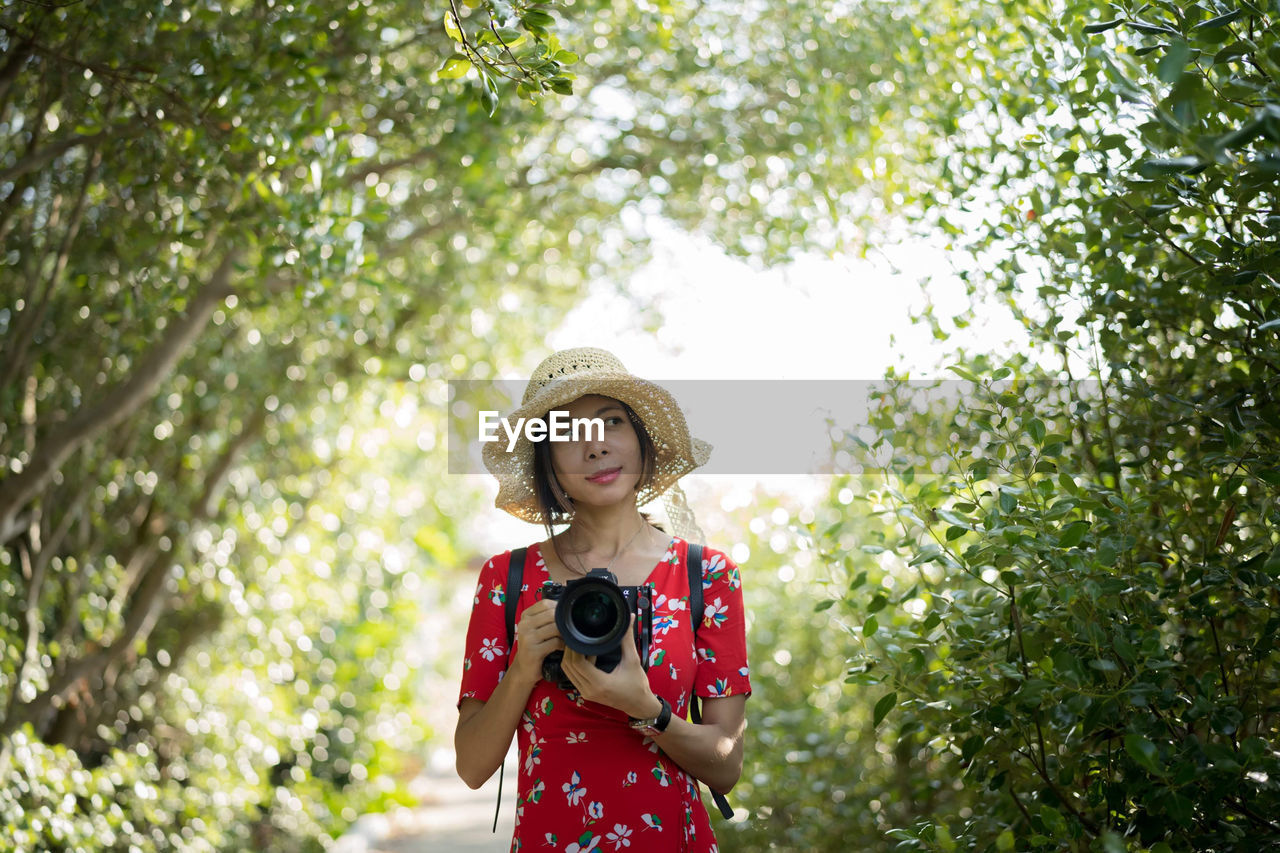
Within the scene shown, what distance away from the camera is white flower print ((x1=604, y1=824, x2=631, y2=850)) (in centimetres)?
181

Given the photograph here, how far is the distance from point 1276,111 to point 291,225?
258 cm

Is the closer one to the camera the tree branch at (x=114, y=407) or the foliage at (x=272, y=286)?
the foliage at (x=272, y=286)

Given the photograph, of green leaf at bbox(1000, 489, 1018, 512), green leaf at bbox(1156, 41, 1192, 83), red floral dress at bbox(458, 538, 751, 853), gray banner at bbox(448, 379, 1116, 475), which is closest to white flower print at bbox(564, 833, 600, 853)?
red floral dress at bbox(458, 538, 751, 853)

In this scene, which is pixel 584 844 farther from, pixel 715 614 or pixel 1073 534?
pixel 1073 534

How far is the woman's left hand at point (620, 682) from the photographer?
5.58ft

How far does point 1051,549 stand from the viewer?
1.67 metres

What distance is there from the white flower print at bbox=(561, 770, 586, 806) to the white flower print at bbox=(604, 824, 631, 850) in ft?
0.27

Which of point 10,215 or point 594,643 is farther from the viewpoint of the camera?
point 10,215

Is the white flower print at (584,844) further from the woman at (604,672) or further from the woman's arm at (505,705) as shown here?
the woman's arm at (505,705)

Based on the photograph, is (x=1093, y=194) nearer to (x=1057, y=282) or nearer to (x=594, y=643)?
(x=1057, y=282)

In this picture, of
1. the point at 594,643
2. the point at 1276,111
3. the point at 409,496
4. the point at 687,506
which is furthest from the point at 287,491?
the point at 1276,111

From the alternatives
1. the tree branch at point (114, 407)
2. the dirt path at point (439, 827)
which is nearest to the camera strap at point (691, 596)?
the tree branch at point (114, 407)

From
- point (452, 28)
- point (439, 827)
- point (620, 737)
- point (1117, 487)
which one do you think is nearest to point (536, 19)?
point (452, 28)

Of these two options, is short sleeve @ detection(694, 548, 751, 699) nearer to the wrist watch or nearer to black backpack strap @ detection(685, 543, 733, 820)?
black backpack strap @ detection(685, 543, 733, 820)
